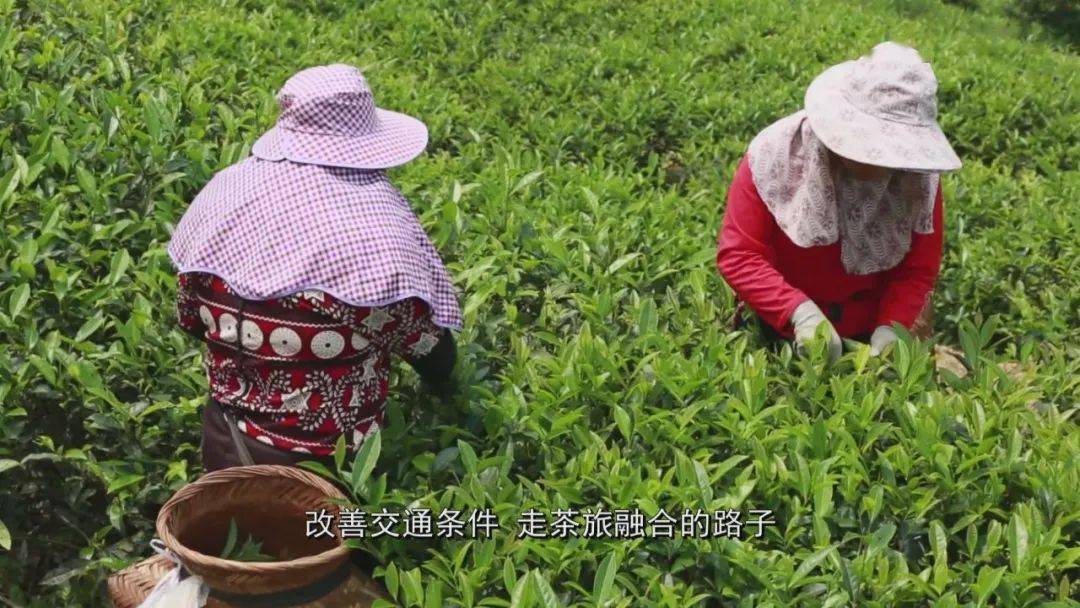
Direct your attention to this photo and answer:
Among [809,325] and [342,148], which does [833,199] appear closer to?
[809,325]

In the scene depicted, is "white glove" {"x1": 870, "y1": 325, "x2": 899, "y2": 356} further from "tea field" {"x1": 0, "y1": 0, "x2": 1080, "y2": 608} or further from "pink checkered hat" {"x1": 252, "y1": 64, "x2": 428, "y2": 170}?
"pink checkered hat" {"x1": 252, "y1": 64, "x2": 428, "y2": 170}

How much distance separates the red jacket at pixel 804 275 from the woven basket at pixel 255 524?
4.65 feet

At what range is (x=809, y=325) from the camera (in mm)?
3068

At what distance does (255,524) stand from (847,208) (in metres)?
1.82

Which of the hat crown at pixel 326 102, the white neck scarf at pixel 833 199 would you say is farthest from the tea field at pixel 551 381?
the hat crown at pixel 326 102

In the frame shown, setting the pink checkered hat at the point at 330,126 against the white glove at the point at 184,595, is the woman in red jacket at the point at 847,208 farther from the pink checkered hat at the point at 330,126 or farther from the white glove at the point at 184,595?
the white glove at the point at 184,595

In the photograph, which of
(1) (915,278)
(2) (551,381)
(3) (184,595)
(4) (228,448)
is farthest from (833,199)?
(3) (184,595)

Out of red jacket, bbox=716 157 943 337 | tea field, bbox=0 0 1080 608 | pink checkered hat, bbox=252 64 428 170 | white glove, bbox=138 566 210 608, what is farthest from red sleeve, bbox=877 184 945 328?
white glove, bbox=138 566 210 608

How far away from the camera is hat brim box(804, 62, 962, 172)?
9.13ft

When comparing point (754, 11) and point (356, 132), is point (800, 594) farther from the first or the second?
point (754, 11)

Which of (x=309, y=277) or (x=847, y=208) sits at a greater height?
(x=309, y=277)

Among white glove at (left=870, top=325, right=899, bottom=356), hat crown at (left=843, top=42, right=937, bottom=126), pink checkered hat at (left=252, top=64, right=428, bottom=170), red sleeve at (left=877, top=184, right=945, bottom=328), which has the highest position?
pink checkered hat at (left=252, top=64, right=428, bottom=170)

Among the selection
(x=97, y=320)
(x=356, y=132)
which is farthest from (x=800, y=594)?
(x=97, y=320)

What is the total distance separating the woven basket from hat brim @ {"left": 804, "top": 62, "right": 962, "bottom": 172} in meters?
1.56
